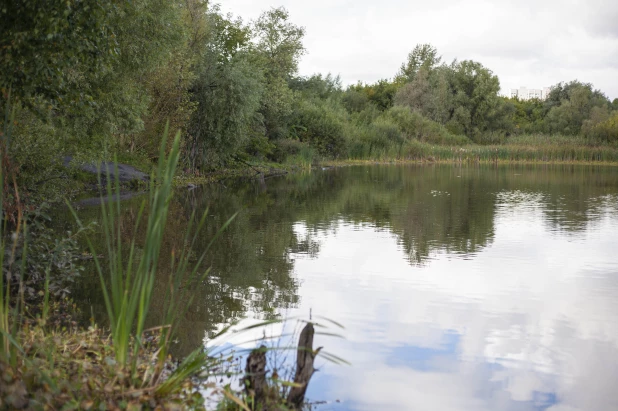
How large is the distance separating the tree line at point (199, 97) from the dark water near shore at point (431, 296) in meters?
2.32

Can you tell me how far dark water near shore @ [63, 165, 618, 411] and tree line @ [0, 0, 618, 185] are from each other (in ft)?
7.61

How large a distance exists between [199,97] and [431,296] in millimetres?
19329


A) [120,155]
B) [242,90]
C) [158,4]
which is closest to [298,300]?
[158,4]

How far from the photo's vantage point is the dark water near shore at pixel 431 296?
5398 millimetres

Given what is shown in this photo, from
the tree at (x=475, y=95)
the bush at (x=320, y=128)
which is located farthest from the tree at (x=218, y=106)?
the tree at (x=475, y=95)

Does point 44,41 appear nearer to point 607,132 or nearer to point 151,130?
point 151,130

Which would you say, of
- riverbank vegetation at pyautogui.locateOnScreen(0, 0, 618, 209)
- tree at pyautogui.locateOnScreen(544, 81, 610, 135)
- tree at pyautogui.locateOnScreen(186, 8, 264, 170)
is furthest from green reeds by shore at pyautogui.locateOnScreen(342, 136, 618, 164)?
tree at pyautogui.locateOnScreen(186, 8, 264, 170)

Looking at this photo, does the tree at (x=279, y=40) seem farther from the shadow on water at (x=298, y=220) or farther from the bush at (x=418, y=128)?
the bush at (x=418, y=128)

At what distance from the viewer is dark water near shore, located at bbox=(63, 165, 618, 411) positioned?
540 centimetres

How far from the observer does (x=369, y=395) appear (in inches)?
203

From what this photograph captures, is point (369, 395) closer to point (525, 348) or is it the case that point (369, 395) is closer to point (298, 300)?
point (525, 348)

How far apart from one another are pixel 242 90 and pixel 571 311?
19.8m

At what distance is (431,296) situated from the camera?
822 centimetres

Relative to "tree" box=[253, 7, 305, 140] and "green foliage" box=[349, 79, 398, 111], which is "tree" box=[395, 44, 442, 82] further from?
"tree" box=[253, 7, 305, 140]
